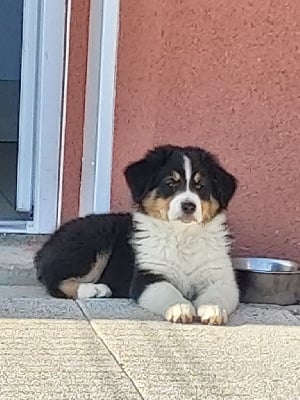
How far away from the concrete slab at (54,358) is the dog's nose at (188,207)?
0.77 metres

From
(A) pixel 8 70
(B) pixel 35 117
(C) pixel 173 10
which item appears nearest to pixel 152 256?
(C) pixel 173 10

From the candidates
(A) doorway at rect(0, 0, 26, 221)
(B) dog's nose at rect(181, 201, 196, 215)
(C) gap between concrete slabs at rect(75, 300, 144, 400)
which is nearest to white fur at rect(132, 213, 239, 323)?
(B) dog's nose at rect(181, 201, 196, 215)

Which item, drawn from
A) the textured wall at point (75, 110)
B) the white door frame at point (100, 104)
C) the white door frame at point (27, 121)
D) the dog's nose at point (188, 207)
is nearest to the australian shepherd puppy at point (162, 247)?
the dog's nose at point (188, 207)

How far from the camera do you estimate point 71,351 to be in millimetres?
4754

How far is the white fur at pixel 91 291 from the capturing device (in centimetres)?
581

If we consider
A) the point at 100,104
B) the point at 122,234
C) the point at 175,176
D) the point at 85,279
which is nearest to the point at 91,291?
the point at 85,279

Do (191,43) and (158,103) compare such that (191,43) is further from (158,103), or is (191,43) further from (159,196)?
(159,196)

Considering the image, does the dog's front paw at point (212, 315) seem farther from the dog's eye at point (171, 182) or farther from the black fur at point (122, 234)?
the dog's eye at point (171, 182)

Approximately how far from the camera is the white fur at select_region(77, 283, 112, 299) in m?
5.81

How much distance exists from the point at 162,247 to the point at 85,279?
561 millimetres

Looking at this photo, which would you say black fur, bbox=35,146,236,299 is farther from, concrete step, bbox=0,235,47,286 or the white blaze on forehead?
concrete step, bbox=0,235,47,286

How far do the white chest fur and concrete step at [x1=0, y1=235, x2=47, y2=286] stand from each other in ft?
3.06

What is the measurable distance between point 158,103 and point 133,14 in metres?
0.59

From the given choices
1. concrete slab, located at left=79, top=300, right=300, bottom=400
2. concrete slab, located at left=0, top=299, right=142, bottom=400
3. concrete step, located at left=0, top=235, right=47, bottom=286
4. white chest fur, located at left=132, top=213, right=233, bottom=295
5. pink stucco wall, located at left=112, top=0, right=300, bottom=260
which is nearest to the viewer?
concrete slab, located at left=0, top=299, right=142, bottom=400
